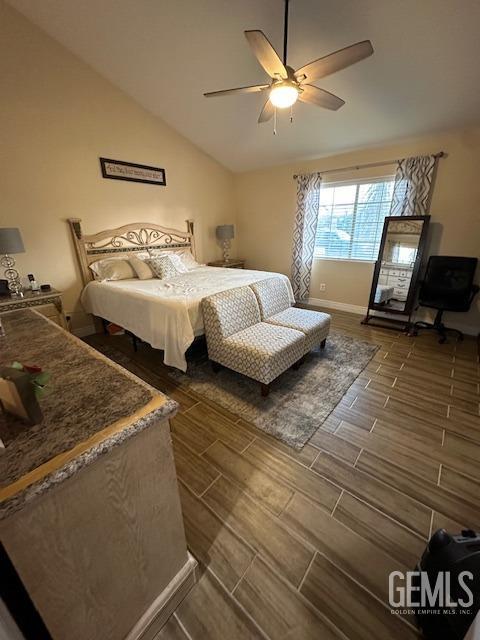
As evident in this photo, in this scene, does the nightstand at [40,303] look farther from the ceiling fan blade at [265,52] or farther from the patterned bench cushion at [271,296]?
the ceiling fan blade at [265,52]

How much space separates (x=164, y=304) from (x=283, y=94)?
1867mm

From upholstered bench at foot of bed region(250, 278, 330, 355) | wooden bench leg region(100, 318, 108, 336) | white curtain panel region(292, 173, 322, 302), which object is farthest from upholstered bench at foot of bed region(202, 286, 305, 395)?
white curtain panel region(292, 173, 322, 302)

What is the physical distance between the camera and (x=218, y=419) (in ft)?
6.57

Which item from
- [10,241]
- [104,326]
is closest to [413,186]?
[104,326]

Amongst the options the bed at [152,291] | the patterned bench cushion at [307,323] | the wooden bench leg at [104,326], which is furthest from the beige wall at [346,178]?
the wooden bench leg at [104,326]

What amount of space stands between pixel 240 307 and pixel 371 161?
2928 millimetres

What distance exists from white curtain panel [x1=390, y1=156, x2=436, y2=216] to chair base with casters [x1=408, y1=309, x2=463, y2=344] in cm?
135

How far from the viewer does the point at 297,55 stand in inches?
94.0

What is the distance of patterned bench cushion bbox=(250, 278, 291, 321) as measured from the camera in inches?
110

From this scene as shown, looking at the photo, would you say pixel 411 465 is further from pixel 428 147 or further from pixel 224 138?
pixel 224 138

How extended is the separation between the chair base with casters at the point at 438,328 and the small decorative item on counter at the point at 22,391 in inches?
152

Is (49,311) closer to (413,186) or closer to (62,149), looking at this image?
(62,149)

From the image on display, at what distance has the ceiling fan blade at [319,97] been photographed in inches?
79.2

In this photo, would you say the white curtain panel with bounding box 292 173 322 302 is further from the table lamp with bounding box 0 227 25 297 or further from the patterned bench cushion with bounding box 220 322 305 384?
the table lamp with bounding box 0 227 25 297
